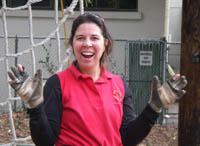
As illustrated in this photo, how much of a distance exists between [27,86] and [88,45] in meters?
0.35

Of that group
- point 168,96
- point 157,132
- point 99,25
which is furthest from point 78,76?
point 157,132

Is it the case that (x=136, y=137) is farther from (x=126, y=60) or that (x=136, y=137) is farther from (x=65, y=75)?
(x=126, y=60)

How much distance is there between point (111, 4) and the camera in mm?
9289

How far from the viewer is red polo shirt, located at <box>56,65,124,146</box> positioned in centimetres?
261

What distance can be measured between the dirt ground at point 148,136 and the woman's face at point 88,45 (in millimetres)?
3952

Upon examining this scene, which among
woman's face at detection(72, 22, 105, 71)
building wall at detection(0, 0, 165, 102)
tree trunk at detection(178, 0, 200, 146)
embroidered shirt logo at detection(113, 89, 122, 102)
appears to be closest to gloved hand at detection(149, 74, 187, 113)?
embroidered shirt logo at detection(113, 89, 122, 102)

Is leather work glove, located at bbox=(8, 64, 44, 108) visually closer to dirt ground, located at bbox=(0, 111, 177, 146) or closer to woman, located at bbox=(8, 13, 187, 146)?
woman, located at bbox=(8, 13, 187, 146)

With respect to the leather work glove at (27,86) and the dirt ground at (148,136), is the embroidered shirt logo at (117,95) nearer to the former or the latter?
the leather work glove at (27,86)

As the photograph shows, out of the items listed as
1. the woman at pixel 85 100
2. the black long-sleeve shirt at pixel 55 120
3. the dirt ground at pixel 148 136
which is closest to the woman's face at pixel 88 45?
the woman at pixel 85 100

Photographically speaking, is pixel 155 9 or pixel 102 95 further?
pixel 155 9

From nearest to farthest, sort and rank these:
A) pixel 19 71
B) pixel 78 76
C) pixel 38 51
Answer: pixel 19 71 < pixel 78 76 < pixel 38 51

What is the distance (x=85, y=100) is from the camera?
263 centimetres

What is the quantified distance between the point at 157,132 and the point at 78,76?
15.3 ft

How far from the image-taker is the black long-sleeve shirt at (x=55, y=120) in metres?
2.54
